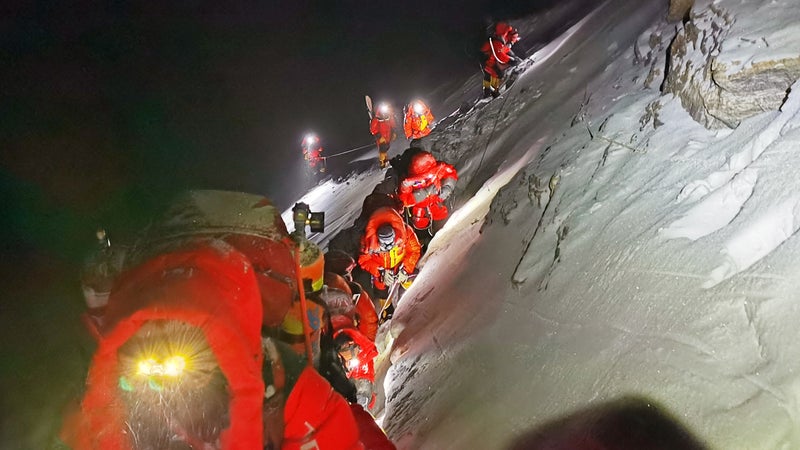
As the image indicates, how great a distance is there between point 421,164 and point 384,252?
1.80m

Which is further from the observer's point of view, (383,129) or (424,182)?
(383,129)

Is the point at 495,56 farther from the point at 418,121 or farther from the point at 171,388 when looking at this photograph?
the point at 171,388

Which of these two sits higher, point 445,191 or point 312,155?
point 312,155

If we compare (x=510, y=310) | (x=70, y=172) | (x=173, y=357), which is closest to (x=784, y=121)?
(x=510, y=310)

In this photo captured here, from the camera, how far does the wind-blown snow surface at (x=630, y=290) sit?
6.02 ft

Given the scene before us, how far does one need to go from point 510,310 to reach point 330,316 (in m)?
1.48

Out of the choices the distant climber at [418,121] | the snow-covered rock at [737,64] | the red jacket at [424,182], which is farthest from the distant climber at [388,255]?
the distant climber at [418,121]

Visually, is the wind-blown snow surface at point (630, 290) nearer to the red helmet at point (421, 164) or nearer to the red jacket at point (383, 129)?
the red helmet at point (421, 164)

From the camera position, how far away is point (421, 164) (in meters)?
7.48

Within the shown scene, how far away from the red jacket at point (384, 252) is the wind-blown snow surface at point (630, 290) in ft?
5.01

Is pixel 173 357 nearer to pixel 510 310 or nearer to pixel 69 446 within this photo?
pixel 69 446

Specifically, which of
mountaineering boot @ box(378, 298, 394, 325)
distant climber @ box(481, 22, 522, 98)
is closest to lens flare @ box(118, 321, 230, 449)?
mountaineering boot @ box(378, 298, 394, 325)

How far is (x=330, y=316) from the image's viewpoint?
13.1ft

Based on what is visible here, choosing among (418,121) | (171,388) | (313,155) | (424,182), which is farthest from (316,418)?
(313,155)
